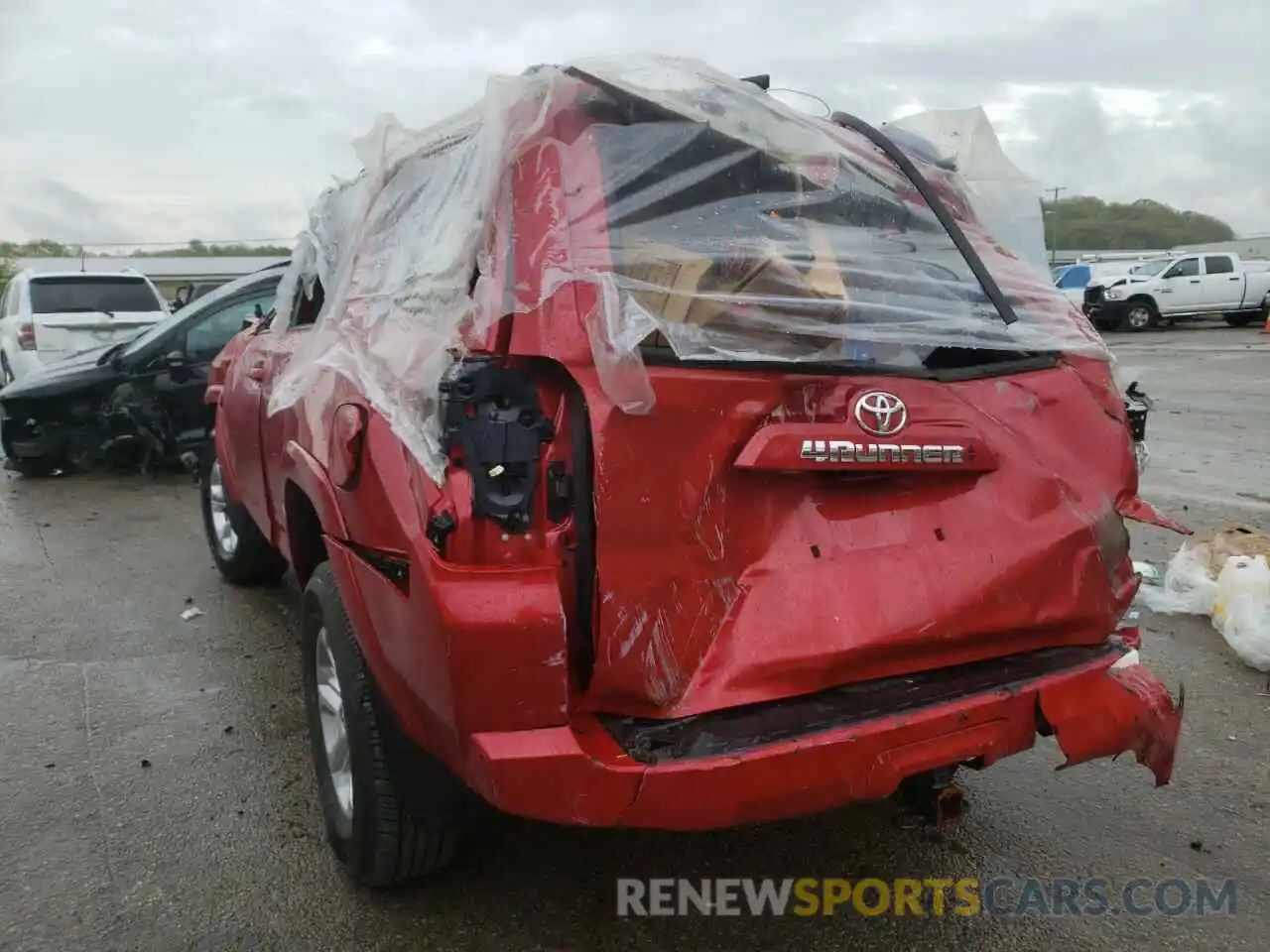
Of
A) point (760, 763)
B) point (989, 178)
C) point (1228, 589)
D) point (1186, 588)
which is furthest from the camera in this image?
point (1186, 588)

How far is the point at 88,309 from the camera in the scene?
12328mm

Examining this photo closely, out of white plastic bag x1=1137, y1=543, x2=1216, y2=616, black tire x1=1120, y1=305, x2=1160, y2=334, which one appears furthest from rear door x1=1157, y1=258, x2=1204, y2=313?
white plastic bag x1=1137, y1=543, x2=1216, y2=616

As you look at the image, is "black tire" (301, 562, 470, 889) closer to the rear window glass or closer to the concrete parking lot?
the concrete parking lot

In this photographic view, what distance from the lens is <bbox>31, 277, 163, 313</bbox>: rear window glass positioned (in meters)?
12.2

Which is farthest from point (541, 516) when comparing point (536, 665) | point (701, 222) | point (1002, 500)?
point (1002, 500)

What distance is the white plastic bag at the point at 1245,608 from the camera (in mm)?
4098

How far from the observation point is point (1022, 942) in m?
2.56

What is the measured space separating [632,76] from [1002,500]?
1.32m

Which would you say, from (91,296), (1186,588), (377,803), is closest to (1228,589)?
(1186,588)

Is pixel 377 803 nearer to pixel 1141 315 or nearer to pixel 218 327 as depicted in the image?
pixel 218 327

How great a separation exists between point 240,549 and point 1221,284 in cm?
2582

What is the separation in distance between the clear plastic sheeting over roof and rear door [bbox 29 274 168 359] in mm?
9531

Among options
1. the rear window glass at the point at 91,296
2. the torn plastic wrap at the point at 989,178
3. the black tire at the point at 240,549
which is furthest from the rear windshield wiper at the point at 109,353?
the torn plastic wrap at the point at 989,178

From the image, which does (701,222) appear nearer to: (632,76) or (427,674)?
(632,76)
